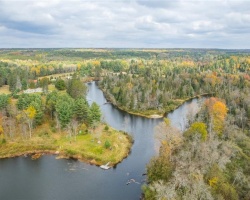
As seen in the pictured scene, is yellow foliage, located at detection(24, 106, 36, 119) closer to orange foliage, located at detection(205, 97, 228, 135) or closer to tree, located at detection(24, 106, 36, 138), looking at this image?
tree, located at detection(24, 106, 36, 138)

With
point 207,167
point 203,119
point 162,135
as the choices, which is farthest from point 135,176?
point 203,119

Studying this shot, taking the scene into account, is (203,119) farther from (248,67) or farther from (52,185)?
(248,67)

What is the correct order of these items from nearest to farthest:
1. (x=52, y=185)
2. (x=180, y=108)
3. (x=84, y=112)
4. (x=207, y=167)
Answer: (x=207, y=167) → (x=52, y=185) → (x=84, y=112) → (x=180, y=108)

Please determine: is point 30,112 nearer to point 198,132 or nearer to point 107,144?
point 107,144

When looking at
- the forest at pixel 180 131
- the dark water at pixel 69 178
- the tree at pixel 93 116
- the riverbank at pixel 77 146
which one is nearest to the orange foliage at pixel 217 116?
the forest at pixel 180 131

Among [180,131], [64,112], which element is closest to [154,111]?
[180,131]

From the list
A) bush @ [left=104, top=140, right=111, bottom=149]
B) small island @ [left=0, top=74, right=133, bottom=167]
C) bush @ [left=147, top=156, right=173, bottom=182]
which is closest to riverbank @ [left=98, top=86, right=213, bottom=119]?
small island @ [left=0, top=74, right=133, bottom=167]
